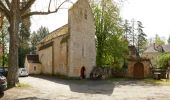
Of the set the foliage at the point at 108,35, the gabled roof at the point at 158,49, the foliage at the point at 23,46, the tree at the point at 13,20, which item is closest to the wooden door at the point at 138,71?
the foliage at the point at 108,35

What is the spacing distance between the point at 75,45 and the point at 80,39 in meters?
1.51

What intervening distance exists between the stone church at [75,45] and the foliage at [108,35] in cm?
583

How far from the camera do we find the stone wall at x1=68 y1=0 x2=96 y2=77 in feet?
159

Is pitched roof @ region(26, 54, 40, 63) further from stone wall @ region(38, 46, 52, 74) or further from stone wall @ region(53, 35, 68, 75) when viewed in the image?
stone wall @ region(53, 35, 68, 75)

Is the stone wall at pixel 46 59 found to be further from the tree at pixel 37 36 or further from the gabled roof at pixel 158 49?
the gabled roof at pixel 158 49

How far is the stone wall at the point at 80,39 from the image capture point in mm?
48406

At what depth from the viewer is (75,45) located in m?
49.2

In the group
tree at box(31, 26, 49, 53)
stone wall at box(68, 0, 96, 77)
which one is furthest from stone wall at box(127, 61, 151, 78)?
tree at box(31, 26, 49, 53)

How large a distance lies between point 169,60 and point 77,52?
26.6 m

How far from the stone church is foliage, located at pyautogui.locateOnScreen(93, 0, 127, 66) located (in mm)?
5834

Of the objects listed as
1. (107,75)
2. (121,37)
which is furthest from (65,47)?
(121,37)

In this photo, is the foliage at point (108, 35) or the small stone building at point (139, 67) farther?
the foliage at point (108, 35)

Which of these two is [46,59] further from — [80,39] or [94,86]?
[94,86]

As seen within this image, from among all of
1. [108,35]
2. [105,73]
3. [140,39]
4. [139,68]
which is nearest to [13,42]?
[105,73]
